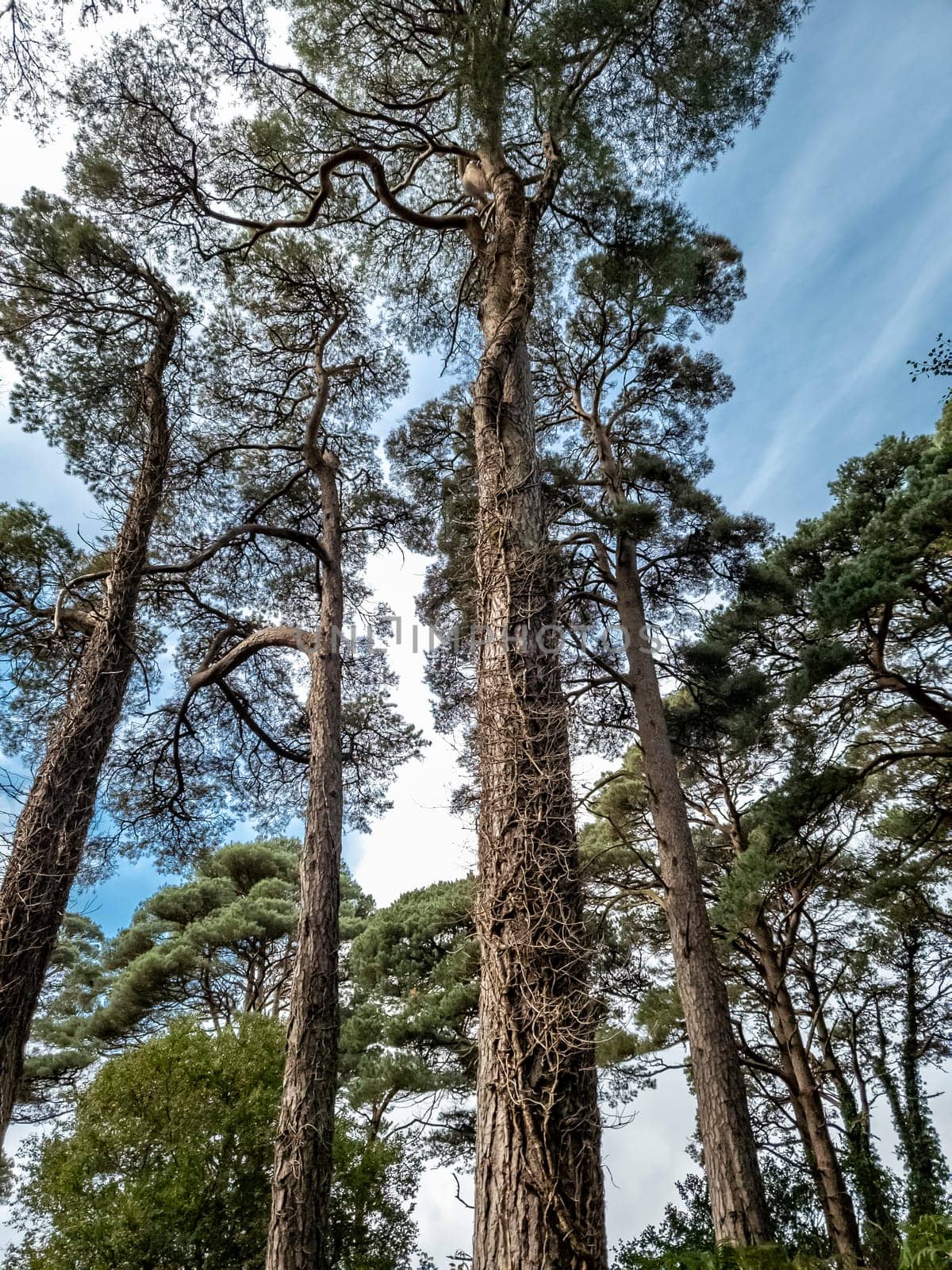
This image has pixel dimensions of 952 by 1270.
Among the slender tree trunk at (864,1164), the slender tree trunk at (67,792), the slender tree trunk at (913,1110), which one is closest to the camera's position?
the slender tree trunk at (67,792)

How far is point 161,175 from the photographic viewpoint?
6.45 m

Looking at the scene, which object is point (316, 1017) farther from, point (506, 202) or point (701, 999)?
point (506, 202)

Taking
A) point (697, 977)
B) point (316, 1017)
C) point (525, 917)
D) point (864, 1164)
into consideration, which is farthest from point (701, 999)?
point (864, 1164)

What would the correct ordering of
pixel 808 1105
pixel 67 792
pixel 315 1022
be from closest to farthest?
pixel 315 1022
pixel 67 792
pixel 808 1105

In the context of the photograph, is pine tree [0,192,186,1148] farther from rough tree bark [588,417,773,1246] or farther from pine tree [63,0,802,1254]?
rough tree bark [588,417,773,1246]

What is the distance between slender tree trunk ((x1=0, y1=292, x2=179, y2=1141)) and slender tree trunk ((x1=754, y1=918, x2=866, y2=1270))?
8.94 m

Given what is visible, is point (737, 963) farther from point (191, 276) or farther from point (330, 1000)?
point (191, 276)

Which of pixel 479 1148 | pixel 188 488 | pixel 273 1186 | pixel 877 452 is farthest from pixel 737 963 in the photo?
pixel 188 488

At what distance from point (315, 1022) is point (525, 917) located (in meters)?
3.11

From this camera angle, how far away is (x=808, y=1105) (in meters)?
9.16

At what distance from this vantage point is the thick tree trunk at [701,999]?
4.63 meters

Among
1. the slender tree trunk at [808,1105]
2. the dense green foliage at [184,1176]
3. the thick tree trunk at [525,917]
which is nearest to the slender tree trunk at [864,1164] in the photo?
the slender tree trunk at [808,1105]

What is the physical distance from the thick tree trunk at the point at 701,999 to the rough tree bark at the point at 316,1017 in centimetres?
263

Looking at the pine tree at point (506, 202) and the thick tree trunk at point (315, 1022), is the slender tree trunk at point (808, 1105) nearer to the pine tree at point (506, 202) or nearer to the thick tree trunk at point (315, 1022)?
the pine tree at point (506, 202)
